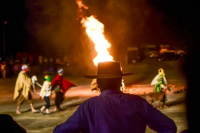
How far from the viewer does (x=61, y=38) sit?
4819 cm

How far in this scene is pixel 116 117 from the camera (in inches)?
94.7

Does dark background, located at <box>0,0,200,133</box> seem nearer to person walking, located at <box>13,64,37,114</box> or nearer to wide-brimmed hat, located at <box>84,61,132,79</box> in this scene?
person walking, located at <box>13,64,37,114</box>

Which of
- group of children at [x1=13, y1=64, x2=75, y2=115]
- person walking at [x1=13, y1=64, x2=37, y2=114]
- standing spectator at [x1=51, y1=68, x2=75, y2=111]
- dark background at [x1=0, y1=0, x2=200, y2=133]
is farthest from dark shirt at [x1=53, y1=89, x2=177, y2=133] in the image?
dark background at [x1=0, y1=0, x2=200, y2=133]

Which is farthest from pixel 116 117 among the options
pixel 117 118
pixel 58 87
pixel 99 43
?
pixel 99 43

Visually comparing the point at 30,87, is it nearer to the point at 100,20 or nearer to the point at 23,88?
the point at 23,88

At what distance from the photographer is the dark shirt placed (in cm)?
240

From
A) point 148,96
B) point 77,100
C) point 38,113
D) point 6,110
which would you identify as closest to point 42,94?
point 38,113

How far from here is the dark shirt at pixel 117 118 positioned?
7.88 ft

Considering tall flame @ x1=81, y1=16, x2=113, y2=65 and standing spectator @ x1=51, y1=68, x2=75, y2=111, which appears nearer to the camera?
standing spectator @ x1=51, y1=68, x2=75, y2=111

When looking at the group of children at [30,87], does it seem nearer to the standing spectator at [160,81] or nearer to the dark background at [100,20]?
the standing spectator at [160,81]

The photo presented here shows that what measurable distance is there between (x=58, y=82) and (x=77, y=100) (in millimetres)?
2665

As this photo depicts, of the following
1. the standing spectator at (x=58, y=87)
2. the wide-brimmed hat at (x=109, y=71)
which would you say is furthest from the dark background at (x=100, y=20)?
the wide-brimmed hat at (x=109, y=71)

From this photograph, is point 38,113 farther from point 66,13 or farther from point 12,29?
point 12,29

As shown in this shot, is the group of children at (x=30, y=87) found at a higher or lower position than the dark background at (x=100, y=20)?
lower
